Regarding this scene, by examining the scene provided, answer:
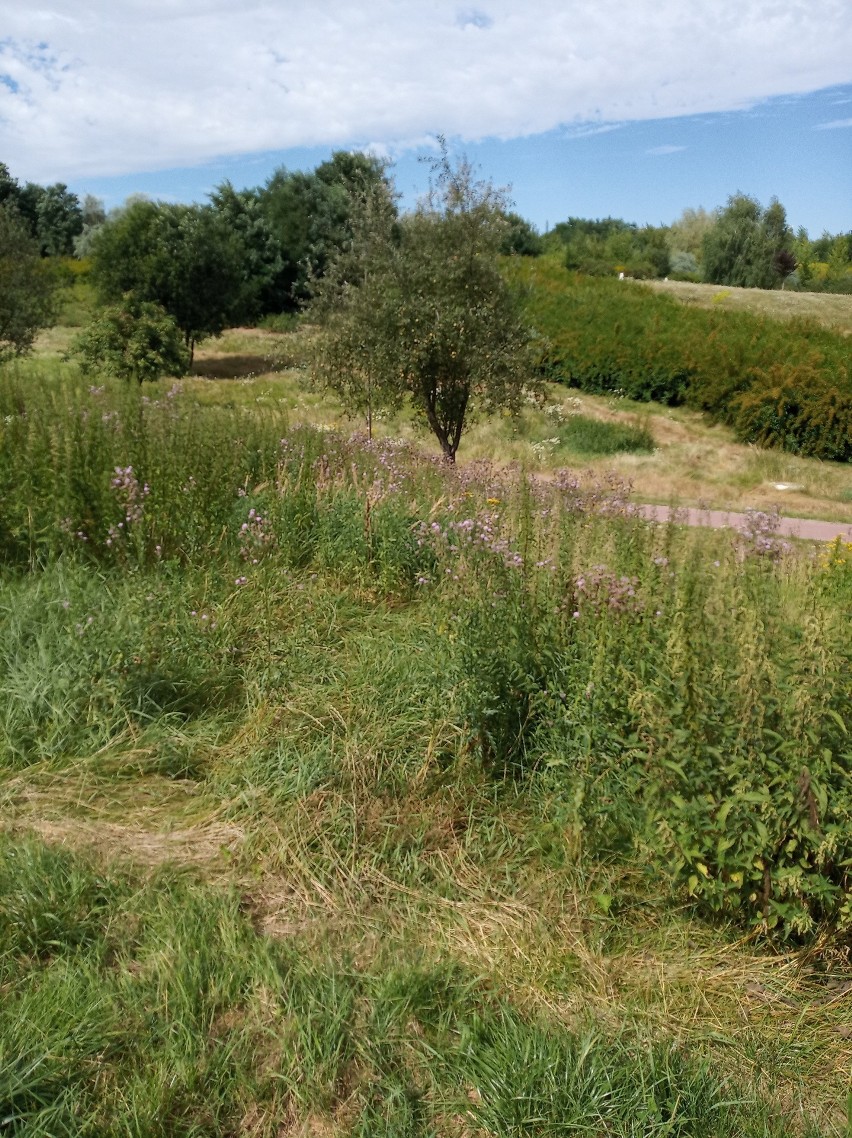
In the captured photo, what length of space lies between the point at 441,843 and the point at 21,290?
25.7 m

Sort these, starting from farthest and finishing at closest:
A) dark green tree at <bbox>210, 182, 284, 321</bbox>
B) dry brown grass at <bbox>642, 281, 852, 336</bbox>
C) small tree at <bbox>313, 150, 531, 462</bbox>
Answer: dark green tree at <bbox>210, 182, 284, 321</bbox>
dry brown grass at <bbox>642, 281, 852, 336</bbox>
small tree at <bbox>313, 150, 531, 462</bbox>

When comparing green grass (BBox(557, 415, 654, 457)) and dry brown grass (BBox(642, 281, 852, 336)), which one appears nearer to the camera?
green grass (BBox(557, 415, 654, 457))

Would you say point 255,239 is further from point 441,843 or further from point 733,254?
point 441,843

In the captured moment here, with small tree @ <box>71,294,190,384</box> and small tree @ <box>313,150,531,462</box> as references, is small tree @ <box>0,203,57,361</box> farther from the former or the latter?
small tree @ <box>313,150,531,462</box>

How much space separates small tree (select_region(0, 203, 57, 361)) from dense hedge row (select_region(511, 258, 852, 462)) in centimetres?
1326

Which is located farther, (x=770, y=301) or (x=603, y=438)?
(x=770, y=301)

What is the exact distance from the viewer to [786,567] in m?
4.53

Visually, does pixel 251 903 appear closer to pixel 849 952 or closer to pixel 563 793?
pixel 563 793

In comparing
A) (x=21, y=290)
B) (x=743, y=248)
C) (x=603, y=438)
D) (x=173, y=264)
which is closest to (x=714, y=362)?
(x=603, y=438)

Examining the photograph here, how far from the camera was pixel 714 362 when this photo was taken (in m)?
22.2

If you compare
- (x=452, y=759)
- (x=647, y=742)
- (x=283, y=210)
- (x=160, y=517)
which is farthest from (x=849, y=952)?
(x=283, y=210)

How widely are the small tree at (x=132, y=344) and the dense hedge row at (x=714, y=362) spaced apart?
439 inches

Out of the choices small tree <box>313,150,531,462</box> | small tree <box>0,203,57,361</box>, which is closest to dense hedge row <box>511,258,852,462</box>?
small tree <box>313,150,531,462</box>

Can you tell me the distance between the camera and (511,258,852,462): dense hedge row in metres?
19.2
